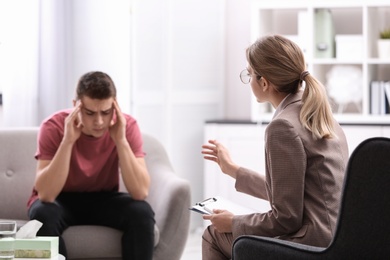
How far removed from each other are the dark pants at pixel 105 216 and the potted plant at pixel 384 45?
6.94ft

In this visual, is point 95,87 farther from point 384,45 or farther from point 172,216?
point 384,45

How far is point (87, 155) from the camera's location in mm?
3477

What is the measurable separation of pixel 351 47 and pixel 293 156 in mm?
2791

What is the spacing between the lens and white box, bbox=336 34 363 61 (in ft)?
15.9

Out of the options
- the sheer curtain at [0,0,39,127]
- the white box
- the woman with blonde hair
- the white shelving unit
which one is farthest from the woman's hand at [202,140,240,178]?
the white box

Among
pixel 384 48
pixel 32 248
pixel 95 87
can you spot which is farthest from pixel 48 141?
pixel 384 48

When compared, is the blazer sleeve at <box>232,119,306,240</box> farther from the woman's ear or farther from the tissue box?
the tissue box

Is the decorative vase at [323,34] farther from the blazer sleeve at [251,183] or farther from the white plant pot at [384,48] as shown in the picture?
the blazer sleeve at [251,183]

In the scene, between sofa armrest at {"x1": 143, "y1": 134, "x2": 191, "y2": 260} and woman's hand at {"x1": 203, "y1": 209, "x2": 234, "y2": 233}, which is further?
sofa armrest at {"x1": 143, "y1": 134, "x2": 191, "y2": 260}

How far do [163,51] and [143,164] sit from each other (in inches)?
71.3

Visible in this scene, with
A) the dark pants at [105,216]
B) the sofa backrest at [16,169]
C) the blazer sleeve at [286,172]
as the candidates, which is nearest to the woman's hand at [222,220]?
the blazer sleeve at [286,172]

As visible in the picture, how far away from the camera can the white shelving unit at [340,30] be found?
480 cm

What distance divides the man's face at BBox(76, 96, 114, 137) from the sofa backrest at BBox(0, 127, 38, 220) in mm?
423

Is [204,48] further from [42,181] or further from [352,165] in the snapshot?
[352,165]
